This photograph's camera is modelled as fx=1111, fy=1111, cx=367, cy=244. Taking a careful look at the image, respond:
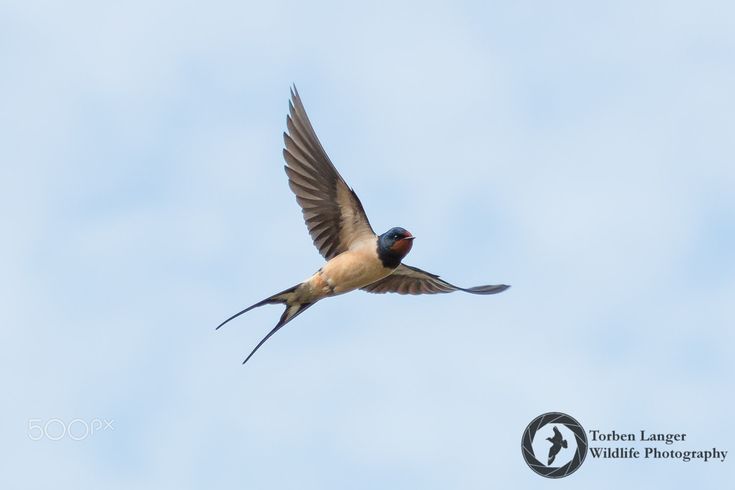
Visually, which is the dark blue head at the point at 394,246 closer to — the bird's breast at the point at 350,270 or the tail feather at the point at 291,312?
the bird's breast at the point at 350,270

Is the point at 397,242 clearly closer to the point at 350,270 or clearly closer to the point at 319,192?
the point at 350,270

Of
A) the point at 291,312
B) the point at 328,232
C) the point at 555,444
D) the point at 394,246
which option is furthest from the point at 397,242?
the point at 555,444

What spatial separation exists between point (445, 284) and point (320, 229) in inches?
59.7

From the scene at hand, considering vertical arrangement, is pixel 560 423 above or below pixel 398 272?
below

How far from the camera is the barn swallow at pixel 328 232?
898 cm

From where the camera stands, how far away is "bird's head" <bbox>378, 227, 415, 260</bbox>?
8891 millimetres

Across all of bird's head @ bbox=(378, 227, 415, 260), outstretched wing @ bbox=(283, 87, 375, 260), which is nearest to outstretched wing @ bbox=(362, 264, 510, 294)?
outstretched wing @ bbox=(283, 87, 375, 260)

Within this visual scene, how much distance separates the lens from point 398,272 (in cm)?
1012

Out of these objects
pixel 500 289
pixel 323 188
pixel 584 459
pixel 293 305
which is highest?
pixel 323 188

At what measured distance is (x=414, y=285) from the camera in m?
10.3

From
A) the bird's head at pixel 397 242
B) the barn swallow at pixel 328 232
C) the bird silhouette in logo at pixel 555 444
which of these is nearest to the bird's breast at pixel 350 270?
the barn swallow at pixel 328 232

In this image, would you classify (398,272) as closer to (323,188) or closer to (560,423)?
(323,188)

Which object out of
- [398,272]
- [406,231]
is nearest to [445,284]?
[398,272]

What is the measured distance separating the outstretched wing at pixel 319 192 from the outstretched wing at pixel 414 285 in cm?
93
